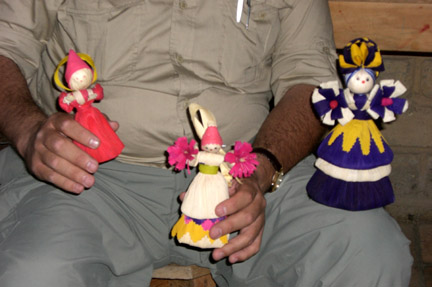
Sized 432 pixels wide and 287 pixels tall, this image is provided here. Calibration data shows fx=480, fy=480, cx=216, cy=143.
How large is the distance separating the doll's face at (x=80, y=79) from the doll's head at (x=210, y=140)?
28cm

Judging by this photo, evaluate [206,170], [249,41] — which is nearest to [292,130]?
[249,41]

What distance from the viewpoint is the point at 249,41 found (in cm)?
135

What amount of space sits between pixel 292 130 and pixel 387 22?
63cm

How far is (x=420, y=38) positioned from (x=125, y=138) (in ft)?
3.53

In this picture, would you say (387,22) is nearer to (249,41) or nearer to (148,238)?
(249,41)

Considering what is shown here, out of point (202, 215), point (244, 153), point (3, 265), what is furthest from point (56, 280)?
point (244, 153)

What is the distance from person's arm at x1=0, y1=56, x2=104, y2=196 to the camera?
102 centimetres

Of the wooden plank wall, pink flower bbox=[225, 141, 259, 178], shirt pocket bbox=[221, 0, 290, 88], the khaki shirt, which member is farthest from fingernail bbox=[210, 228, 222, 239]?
the wooden plank wall

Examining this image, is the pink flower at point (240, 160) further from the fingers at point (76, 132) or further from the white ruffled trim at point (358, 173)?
the fingers at point (76, 132)

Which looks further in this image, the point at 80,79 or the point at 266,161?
the point at 266,161

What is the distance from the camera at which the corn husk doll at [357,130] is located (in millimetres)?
963

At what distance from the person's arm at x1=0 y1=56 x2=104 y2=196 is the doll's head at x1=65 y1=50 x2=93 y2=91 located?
83mm

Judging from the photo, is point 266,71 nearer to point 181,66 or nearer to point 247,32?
point 247,32

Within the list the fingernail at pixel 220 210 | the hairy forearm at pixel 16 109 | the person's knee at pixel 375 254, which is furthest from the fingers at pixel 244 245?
the hairy forearm at pixel 16 109
